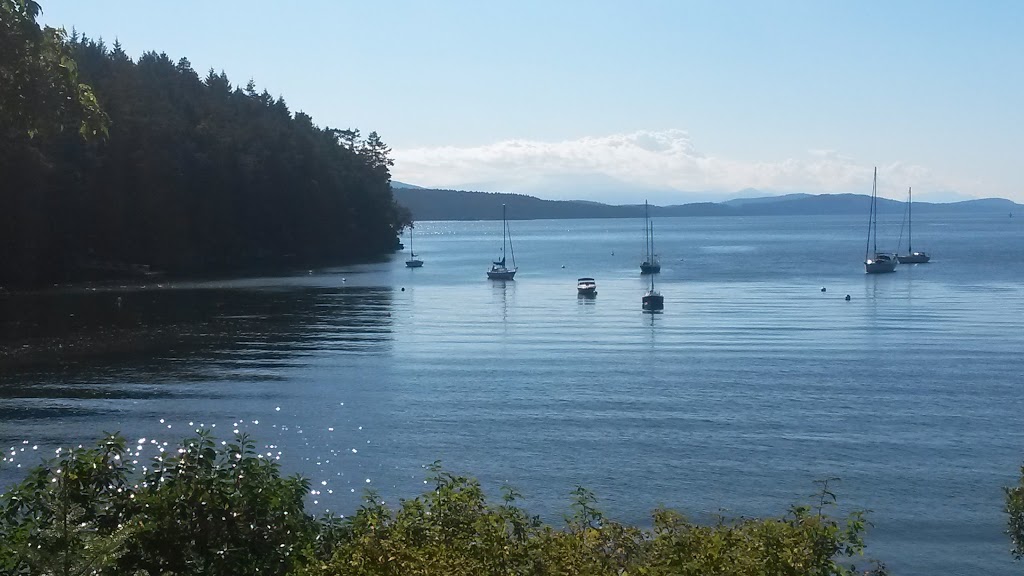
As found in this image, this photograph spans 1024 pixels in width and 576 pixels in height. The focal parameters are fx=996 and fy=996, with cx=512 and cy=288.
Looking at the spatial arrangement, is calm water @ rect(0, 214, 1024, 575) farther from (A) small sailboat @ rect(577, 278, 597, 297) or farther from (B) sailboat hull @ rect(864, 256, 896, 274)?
(B) sailboat hull @ rect(864, 256, 896, 274)

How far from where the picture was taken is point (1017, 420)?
35250mm

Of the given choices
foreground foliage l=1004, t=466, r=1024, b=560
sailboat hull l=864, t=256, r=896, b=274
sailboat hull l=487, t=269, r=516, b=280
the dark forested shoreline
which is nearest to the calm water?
foreground foliage l=1004, t=466, r=1024, b=560

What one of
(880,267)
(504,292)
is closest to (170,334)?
(504,292)

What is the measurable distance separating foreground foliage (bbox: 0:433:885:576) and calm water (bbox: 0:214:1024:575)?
14856mm

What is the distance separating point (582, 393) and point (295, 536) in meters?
31.9

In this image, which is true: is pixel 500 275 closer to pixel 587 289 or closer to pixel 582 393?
pixel 587 289

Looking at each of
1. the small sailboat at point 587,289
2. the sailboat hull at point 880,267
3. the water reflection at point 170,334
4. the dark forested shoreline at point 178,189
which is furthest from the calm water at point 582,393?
the sailboat hull at point 880,267

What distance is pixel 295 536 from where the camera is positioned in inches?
353

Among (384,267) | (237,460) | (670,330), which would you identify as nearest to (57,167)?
(384,267)

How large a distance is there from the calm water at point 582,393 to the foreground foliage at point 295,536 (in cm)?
1486

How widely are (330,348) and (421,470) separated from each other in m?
26.2

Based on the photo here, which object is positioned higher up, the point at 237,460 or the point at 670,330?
the point at 237,460

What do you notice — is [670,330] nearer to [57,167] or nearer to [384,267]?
[57,167]

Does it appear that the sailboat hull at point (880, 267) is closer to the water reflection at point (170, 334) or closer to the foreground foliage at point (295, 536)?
the water reflection at point (170, 334)
